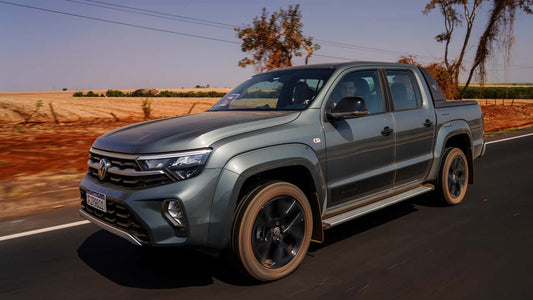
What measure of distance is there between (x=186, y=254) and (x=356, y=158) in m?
1.84

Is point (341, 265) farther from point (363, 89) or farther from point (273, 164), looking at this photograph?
point (363, 89)

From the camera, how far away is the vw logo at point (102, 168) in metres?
3.69

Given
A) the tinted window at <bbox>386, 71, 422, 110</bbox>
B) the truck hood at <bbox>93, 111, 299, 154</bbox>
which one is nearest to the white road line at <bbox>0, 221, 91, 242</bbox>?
the truck hood at <bbox>93, 111, 299, 154</bbox>

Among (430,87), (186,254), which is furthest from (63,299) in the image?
(430,87)

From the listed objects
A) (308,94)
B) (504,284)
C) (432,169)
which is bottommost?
(504,284)

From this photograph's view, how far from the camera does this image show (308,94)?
174 inches

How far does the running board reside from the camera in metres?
4.09

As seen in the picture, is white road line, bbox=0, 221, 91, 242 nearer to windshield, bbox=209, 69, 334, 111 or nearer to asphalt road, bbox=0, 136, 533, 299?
asphalt road, bbox=0, 136, 533, 299

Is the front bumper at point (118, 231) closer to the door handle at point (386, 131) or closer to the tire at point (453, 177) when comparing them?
the door handle at point (386, 131)

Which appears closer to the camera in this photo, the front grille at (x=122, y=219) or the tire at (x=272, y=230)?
the front grille at (x=122, y=219)

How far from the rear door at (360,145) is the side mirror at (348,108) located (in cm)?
9

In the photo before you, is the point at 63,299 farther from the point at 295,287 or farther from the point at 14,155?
the point at 14,155

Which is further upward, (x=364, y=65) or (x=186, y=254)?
(x=364, y=65)

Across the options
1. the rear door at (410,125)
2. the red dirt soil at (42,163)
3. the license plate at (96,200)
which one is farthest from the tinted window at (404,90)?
the red dirt soil at (42,163)
